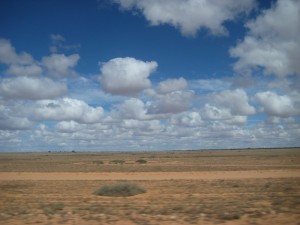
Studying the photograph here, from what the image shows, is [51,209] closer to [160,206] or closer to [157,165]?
[160,206]

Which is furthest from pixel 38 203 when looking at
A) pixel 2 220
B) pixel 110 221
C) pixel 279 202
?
pixel 279 202

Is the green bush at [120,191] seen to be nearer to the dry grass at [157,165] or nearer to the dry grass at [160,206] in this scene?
the dry grass at [160,206]

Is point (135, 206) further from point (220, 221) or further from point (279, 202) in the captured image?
point (279, 202)

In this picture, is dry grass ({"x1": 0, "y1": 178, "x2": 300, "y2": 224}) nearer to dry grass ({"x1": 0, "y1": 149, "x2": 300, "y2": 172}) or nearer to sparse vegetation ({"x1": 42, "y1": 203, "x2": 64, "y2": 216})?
sparse vegetation ({"x1": 42, "y1": 203, "x2": 64, "y2": 216})

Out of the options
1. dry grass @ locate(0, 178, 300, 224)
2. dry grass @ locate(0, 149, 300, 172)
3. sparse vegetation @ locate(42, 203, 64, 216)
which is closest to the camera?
dry grass @ locate(0, 178, 300, 224)

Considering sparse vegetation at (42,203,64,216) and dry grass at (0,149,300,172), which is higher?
sparse vegetation at (42,203,64,216)

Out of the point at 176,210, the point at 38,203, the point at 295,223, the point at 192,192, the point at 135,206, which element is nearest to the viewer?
the point at 295,223

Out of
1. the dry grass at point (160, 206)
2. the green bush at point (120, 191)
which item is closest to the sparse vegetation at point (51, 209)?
the dry grass at point (160, 206)

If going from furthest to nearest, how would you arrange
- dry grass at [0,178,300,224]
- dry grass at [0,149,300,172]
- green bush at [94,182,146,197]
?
dry grass at [0,149,300,172] → green bush at [94,182,146,197] → dry grass at [0,178,300,224]

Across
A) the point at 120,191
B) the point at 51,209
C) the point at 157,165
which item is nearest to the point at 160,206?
the point at 51,209

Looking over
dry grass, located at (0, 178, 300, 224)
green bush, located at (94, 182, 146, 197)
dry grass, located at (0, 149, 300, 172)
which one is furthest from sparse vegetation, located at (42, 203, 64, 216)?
dry grass, located at (0, 149, 300, 172)

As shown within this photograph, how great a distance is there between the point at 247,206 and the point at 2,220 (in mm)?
12307

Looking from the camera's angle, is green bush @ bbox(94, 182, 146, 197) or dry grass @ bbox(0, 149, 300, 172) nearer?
green bush @ bbox(94, 182, 146, 197)

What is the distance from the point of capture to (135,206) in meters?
18.6
